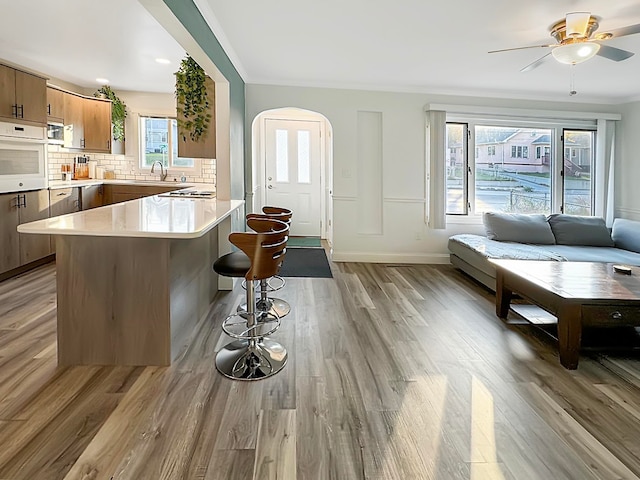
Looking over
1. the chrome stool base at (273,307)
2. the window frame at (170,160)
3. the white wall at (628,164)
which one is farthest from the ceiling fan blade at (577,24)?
the window frame at (170,160)

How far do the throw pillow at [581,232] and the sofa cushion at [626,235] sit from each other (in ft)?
0.42

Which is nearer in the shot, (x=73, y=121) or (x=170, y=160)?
(x=73, y=121)

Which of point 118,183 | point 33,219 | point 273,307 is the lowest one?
point 273,307

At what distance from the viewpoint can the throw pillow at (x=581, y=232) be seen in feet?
18.2

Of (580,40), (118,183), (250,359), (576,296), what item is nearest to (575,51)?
(580,40)

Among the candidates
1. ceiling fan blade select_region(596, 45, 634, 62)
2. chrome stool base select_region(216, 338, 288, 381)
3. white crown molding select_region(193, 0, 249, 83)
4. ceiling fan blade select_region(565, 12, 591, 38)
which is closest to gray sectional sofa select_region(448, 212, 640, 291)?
ceiling fan blade select_region(596, 45, 634, 62)

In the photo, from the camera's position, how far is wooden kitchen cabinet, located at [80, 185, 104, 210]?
611cm

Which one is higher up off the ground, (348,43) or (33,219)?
(348,43)

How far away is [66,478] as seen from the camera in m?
1.71

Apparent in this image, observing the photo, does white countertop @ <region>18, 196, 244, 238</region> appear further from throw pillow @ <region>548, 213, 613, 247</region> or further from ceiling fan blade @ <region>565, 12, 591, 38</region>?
throw pillow @ <region>548, 213, 613, 247</region>

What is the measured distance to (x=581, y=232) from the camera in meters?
5.58

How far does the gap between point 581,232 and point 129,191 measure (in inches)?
243

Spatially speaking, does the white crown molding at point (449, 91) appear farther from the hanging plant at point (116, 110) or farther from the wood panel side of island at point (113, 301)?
the wood panel side of island at point (113, 301)

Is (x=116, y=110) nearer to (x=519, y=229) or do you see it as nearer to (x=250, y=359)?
(x=250, y=359)
